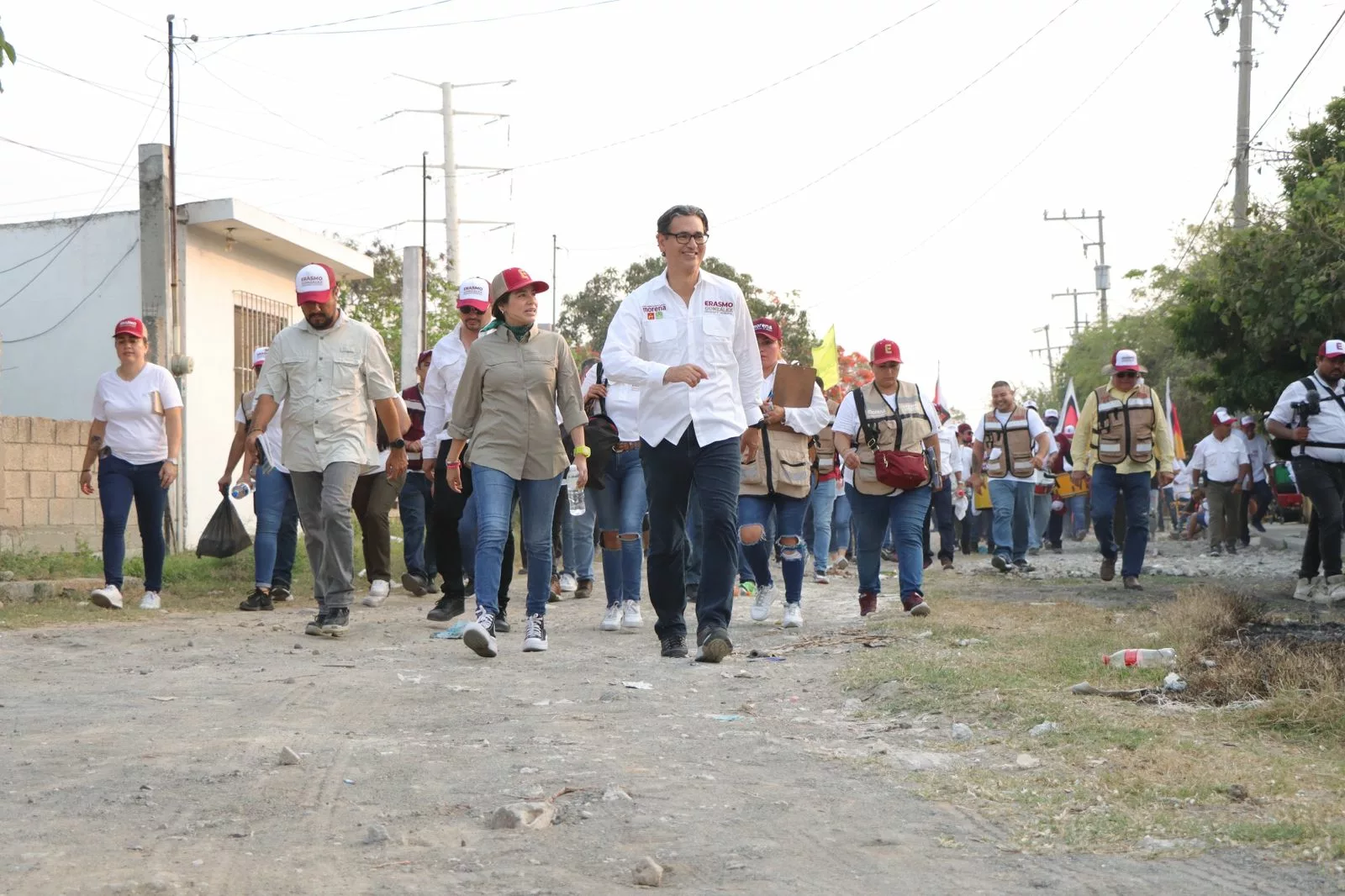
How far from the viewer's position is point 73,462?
14.2m

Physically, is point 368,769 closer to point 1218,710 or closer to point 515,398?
point 1218,710

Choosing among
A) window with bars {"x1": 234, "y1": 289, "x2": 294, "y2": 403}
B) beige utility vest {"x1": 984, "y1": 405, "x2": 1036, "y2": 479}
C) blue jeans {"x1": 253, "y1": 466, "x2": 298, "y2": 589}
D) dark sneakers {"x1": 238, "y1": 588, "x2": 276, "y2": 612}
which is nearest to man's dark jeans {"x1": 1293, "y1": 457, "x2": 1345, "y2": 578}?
beige utility vest {"x1": 984, "y1": 405, "x2": 1036, "y2": 479}

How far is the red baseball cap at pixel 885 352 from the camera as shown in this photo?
999 centimetres

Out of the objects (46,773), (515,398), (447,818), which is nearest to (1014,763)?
(447,818)

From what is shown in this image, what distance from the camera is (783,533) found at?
9820 millimetres

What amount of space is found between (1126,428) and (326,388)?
655 centimetres

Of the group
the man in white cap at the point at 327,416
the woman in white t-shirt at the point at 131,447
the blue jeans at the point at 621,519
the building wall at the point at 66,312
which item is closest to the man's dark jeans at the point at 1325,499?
the blue jeans at the point at 621,519

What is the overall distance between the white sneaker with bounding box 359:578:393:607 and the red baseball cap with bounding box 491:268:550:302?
12.8ft

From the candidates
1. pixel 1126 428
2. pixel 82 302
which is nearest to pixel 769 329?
pixel 1126 428

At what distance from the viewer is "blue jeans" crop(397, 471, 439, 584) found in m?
12.1

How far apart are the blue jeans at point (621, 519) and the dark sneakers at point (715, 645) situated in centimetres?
236

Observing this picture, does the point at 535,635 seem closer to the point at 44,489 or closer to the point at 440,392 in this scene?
the point at 440,392

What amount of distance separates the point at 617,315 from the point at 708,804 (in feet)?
10.6

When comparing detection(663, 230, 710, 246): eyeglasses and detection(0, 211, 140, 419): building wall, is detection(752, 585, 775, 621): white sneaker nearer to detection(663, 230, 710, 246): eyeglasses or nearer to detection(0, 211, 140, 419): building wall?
detection(663, 230, 710, 246): eyeglasses
